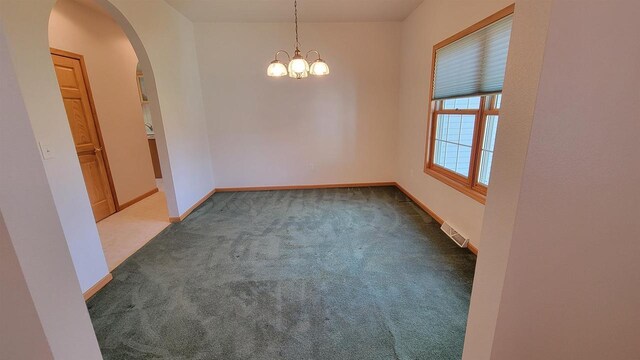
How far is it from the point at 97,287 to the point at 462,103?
13.2ft

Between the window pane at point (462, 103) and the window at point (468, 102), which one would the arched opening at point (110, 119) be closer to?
the window at point (468, 102)

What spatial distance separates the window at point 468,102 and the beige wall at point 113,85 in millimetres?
4621

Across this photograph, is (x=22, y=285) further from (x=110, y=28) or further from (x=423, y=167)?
(x=110, y=28)

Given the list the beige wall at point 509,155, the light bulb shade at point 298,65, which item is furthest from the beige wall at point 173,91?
the beige wall at point 509,155

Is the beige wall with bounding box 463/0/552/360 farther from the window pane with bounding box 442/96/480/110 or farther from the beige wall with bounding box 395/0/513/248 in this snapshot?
the window pane with bounding box 442/96/480/110

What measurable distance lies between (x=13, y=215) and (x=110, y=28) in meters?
4.66

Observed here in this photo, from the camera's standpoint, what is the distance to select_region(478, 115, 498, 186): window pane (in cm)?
244

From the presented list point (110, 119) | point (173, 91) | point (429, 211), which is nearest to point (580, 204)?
point (429, 211)

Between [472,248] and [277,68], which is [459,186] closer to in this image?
[472,248]

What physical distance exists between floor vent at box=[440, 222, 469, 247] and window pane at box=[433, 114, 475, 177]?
0.63 metres

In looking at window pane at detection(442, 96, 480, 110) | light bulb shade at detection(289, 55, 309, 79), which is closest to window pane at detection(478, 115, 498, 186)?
window pane at detection(442, 96, 480, 110)

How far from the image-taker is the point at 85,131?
11.4 ft

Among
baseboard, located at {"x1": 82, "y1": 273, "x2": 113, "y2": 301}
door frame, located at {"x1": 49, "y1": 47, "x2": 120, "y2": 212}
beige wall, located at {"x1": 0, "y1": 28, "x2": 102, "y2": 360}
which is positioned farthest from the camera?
door frame, located at {"x1": 49, "y1": 47, "x2": 120, "y2": 212}

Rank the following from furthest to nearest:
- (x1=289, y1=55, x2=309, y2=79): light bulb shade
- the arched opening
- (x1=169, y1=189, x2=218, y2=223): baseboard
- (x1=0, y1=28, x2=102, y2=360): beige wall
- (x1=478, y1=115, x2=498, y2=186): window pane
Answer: (x1=169, y1=189, x2=218, y2=223): baseboard → the arched opening → (x1=289, y1=55, x2=309, y2=79): light bulb shade → (x1=478, y1=115, x2=498, y2=186): window pane → (x1=0, y1=28, x2=102, y2=360): beige wall
